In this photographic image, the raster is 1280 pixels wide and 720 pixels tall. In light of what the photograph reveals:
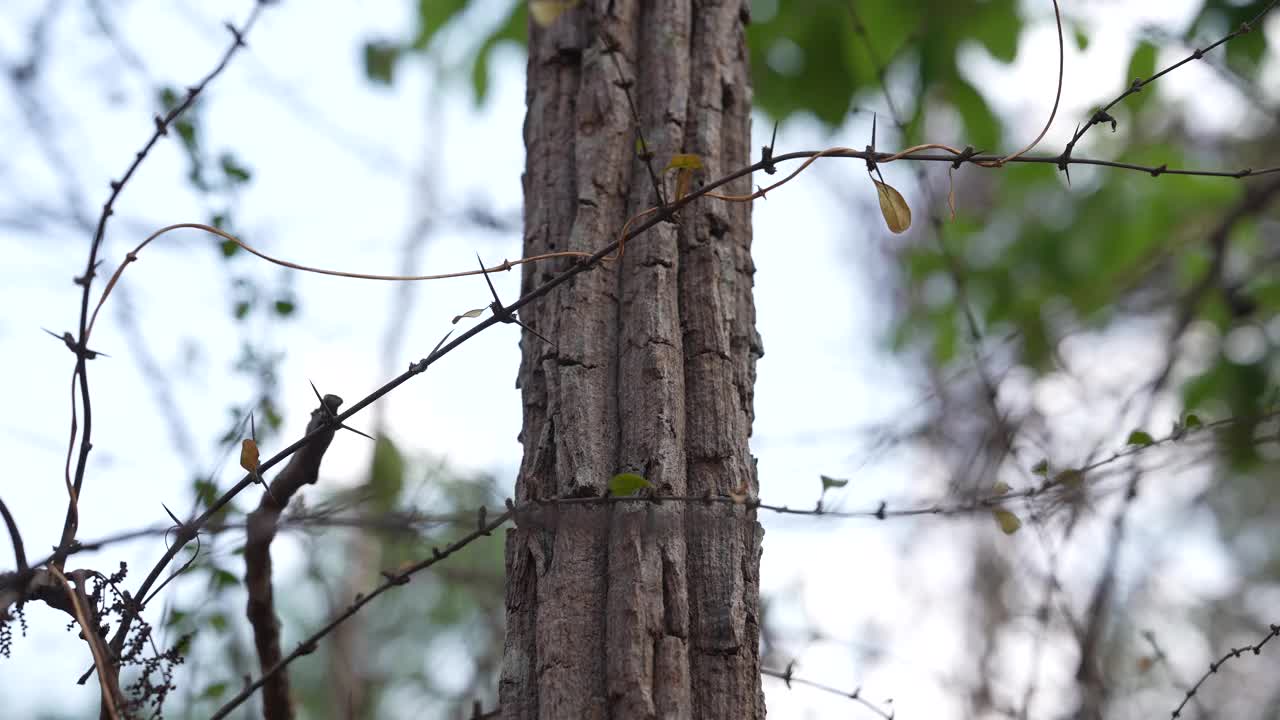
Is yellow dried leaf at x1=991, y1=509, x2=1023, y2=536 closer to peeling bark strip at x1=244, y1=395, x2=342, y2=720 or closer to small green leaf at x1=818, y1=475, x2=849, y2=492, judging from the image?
small green leaf at x1=818, y1=475, x2=849, y2=492

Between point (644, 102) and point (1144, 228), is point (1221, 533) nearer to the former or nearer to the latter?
point (1144, 228)

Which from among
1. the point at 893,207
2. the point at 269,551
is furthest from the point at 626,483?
the point at 269,551

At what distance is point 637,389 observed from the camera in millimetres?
1039

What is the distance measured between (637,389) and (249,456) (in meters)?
0.44

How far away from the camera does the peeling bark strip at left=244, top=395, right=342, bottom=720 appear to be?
1019 mm

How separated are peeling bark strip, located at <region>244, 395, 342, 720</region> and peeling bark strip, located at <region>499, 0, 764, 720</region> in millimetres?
232

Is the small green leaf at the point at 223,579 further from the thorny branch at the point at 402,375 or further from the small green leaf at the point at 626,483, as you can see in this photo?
the small green leaf at the point at 626,483

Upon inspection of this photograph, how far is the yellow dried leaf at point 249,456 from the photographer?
1021 mm

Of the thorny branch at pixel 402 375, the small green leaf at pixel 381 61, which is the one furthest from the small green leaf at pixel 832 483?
the small green leaf at pixel 381 61

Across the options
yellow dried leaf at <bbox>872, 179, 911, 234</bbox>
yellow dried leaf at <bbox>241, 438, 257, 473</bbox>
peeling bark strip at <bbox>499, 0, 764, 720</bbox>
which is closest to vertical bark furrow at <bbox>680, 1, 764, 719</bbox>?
peeling bark strip at <bbox>499, 0, 764, 720</bbox>

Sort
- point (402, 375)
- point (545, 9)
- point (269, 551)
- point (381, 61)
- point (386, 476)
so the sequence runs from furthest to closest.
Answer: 1. point (381, 61)
2. point (386, 476)
3. point (269, 551)
4. point (402, 375)
5. point (545, 9)

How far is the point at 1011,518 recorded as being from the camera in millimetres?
1183

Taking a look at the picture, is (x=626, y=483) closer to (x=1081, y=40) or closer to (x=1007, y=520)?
(x=1007, y=520)

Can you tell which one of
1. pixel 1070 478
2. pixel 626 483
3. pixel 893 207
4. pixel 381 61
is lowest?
pixel 626 483
